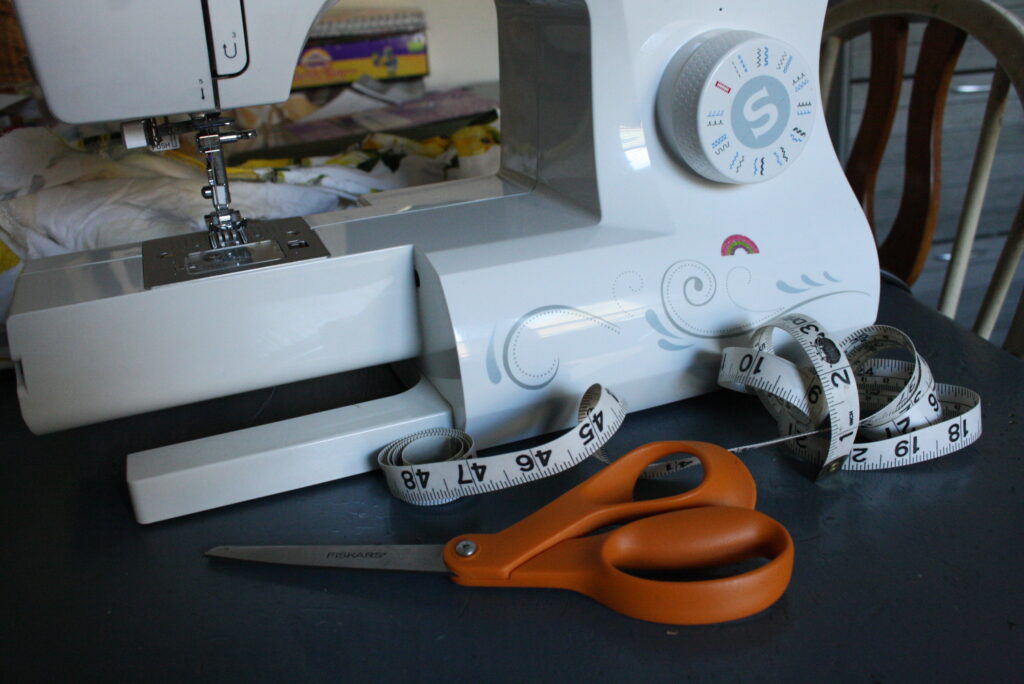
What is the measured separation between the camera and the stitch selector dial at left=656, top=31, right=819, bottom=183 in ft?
2.39

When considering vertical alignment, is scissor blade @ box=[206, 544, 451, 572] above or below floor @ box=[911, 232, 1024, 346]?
above

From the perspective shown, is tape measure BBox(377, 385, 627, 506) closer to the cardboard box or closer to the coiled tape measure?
the coiled tape measure

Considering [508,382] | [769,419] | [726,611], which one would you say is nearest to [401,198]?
[508,382]

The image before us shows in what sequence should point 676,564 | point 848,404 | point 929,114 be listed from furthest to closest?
point 929,114
point 848,404
point 676,564

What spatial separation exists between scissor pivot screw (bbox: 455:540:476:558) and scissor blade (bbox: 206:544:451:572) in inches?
0.5

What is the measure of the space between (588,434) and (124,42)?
46 centimetres

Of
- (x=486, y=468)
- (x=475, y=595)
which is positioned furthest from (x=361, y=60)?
(x=475, y=595)

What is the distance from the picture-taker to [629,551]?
0.56 metres

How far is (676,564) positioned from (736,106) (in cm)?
40

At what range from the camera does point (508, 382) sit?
705 mm

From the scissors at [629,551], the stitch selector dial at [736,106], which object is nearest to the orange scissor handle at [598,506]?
the scissors at [629,551]

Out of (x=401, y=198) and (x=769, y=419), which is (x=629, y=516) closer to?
(x=769, y=419)

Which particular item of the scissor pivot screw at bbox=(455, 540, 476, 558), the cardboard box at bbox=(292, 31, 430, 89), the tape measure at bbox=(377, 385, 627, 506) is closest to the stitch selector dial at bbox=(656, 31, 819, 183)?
the tape measure at bbox=(377, 385, 627, 506)

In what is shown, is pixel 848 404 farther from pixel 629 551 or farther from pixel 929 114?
pixel 929 114
